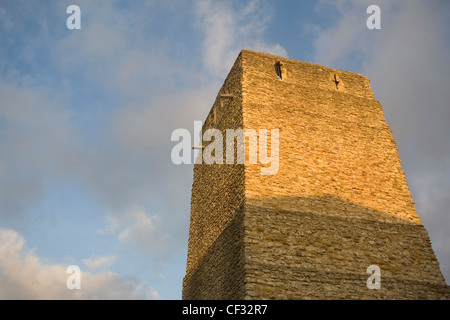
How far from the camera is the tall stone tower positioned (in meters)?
9.20

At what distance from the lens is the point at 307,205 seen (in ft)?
34.0

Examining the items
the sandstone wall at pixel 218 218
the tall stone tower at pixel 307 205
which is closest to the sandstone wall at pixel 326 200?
the tall stone tower at pixel 307 205

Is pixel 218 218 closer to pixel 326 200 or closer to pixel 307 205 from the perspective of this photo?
pixel 307 205

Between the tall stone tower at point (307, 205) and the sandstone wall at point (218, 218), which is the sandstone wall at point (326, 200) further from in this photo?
the sandstone wall at point (218, 218)

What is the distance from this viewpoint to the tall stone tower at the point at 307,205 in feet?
30.2

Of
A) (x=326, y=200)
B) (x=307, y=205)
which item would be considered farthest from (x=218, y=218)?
(x=326, y=200)

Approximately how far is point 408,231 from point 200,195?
7.32m

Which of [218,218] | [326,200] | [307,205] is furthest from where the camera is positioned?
[218,218]

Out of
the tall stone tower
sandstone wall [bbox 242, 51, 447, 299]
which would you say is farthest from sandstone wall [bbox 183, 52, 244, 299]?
sandstone wall [bbox 242, 51, 447, 299]

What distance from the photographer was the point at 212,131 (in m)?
14.4

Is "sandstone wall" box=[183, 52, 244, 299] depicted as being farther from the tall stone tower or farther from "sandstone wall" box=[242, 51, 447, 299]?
"sandstone wall" box=[242, 51, 447, 299]
